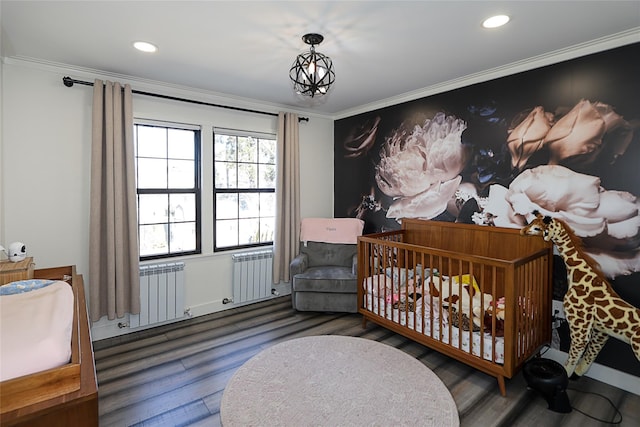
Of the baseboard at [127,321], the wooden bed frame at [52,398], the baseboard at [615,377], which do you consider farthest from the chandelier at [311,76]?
the baseboard at [615,377]

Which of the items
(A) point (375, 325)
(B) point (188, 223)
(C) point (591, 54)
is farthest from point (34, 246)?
(C) point (591, 54)

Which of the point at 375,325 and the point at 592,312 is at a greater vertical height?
the point at 592,312

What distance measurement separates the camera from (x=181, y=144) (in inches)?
136

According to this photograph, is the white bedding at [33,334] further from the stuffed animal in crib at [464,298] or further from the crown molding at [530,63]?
the crown molding at [530,63]

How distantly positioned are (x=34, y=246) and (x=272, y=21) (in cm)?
259

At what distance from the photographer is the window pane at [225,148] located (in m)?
3.68

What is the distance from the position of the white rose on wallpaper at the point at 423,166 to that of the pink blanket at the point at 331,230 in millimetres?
455

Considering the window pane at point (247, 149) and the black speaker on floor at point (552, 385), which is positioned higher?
the window pane at point (247, 149)

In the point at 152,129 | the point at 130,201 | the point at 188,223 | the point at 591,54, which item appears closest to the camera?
the point at 591,54

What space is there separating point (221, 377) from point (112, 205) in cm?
172

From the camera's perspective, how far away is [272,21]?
202cm

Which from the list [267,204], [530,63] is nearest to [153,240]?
[267,204]

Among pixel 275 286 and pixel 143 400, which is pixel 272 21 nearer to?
pixel 143 400

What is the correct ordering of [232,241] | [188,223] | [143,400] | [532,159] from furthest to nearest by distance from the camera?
[232,241] → [188,223] → [532,159] → [143,400]
